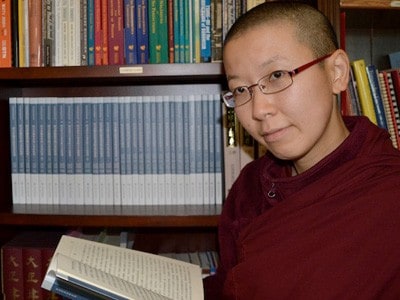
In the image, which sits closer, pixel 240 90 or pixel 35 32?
pixel 240 90

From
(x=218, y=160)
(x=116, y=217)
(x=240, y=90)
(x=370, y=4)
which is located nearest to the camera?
(x=240, y=90)

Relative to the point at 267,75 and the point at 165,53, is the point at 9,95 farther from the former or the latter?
the point at 267,75

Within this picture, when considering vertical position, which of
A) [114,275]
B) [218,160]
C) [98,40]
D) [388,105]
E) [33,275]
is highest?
[98,40]

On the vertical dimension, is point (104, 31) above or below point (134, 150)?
above

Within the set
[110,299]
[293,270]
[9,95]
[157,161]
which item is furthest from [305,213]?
[9,95]

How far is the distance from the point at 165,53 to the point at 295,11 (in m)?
0.41

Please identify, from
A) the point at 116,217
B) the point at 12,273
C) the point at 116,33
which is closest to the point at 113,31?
the point at 116,33

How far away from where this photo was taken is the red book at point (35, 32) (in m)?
1.39

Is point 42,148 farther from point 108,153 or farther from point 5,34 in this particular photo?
point 5,34

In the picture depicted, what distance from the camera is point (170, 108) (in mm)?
1447

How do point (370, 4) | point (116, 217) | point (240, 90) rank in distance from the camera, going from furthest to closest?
1. point (116, 217)
2. point (370, 4)
3. point (240, 90)

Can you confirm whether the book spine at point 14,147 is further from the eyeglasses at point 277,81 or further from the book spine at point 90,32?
the eyeglasses at point 277,81

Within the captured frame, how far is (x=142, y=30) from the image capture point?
4.53ft

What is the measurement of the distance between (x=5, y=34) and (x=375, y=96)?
3.10 ft
